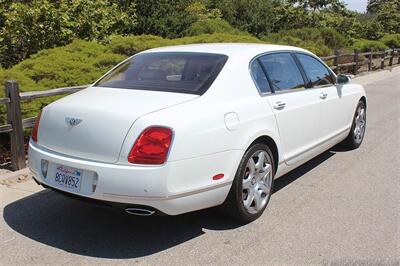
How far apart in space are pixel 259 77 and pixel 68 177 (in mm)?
1989

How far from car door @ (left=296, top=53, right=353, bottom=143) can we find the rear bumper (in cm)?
203

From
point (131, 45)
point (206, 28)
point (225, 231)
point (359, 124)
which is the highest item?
point (206, 28)

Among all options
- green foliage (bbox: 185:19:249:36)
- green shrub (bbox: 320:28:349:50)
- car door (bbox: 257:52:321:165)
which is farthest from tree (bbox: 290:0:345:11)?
car door (bbox: 257:52:321:165)

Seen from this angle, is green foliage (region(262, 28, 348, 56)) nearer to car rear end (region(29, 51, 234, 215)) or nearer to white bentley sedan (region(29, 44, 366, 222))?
white bentley sedan (region(29, 44, 366, 222))

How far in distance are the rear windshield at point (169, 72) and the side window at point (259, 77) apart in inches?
12.4

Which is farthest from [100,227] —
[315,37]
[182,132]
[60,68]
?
[315,37]

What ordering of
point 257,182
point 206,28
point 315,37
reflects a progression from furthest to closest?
point 315,37 < point 206,28 < point 257,182

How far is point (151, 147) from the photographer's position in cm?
354

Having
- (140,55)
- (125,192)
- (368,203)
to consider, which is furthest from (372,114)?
(125,192)

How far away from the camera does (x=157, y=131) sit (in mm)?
3572

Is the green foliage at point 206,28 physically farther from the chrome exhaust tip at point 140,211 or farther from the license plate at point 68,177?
the chrome exhaust tip at point 140,211

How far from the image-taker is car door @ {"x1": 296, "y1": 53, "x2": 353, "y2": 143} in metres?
5.63

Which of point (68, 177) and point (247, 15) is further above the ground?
point (247, 15)

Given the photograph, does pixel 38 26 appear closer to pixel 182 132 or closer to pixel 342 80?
pixel 342 80
